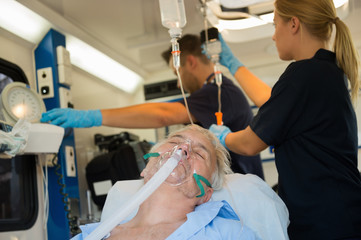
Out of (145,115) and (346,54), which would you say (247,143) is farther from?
(145,115)

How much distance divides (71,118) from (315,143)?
148 centimetres

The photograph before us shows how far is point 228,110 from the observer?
2805 millimetres

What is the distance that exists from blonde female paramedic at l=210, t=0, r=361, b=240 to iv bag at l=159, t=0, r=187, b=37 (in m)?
0.53

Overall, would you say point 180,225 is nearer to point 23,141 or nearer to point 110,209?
point 110,209

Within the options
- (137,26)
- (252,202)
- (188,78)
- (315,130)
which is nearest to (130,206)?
(252,202)

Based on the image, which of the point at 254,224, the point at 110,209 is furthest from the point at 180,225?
the point at 110,209

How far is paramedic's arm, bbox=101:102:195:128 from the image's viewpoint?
8.60 ft

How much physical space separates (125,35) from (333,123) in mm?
2394

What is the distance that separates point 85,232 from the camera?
5.69 ft

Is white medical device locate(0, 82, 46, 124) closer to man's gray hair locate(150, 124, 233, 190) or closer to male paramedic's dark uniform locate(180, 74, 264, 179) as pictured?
man's gray hair locate(150, 124, 233, 190)

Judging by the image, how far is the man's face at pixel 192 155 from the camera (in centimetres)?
179

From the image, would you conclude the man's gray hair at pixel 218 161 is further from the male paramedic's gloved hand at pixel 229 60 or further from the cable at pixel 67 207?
the cable at pixel 67 207

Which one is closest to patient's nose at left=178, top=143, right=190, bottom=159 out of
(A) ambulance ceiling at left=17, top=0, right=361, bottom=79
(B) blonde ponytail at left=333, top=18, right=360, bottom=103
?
(B) blonde ponytail at left=333, top=18, right=360, bottom=103

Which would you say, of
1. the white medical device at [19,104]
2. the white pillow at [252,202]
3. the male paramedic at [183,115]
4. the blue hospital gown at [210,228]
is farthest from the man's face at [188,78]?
the blue hospital gown at [210,228]
